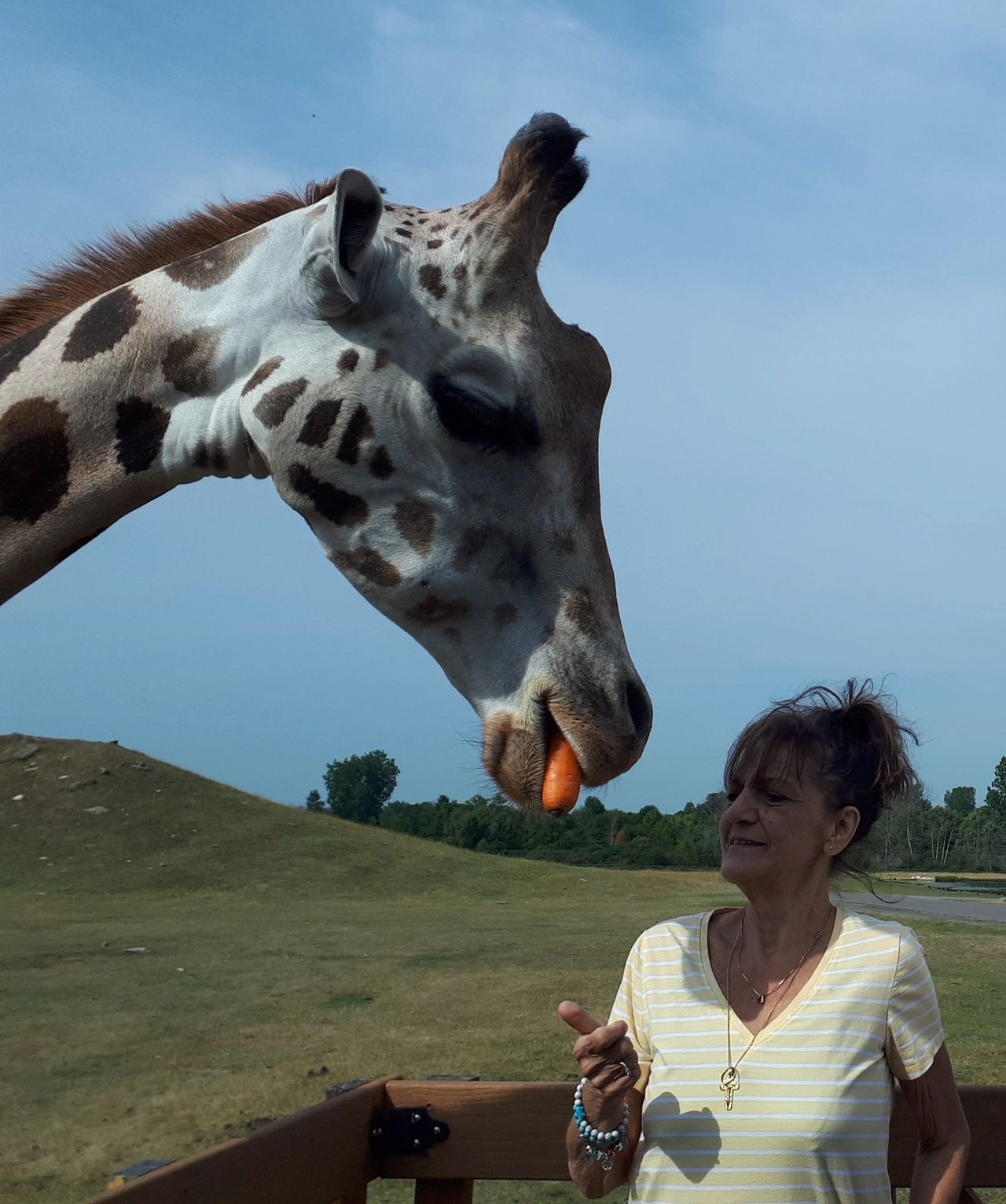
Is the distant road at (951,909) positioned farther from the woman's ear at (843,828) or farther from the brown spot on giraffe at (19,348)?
the brown spot on giraffe at (19,348)

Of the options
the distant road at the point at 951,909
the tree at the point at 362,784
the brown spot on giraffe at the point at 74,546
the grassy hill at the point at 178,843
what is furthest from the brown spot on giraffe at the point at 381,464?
the tree at the point at 362,784

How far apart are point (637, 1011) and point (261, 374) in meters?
1.18

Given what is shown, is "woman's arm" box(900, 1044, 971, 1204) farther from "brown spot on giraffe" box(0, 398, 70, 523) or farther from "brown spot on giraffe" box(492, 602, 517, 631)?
"brown spot on giraffe" box(0, 398, 70, 523)

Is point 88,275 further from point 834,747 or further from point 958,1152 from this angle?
point 958,1152

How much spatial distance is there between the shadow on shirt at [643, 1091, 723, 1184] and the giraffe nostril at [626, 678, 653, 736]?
0.53m

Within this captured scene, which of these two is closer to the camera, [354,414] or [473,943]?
[354,414]

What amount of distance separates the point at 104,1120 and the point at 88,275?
3.10 metres

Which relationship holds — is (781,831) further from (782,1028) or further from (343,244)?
(343,244)

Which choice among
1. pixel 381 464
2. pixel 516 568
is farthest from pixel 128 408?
pixel 516 568

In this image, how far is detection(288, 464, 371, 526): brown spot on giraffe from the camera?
172cm

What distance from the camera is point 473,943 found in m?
6.16

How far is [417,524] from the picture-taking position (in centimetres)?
169

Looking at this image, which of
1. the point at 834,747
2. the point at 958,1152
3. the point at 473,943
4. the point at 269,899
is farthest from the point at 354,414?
the point at 269,899

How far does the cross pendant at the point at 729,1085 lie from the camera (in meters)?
1.50
